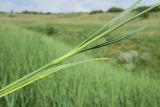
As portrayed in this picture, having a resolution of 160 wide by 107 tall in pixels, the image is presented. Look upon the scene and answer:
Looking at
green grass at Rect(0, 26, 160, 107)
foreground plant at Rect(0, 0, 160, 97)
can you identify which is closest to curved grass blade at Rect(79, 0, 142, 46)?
foreground plant at Rect(0, 0, 160, 97)

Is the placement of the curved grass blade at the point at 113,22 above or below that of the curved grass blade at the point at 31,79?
above

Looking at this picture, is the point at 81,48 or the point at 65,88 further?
the point at 65,88

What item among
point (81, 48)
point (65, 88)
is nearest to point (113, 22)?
point (81, 48)

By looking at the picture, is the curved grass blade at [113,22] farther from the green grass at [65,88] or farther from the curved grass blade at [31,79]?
the green grass at [65,88]

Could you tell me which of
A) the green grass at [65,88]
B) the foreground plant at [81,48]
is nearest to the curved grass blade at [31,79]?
the foreground plant at [81,48]

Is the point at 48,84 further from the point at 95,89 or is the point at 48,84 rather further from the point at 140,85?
the point at 140,85

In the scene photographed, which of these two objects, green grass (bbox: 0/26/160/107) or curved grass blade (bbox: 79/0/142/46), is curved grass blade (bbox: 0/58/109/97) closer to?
curved grass blade (bbox: 79/0/142/46)

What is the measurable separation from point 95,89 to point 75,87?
0.71ft

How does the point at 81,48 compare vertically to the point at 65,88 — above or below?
above

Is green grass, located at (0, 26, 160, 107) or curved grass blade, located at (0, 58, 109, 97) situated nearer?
curved grass blade, located at (0, 58, 109, 97)

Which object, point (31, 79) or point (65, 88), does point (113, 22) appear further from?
point (65, 88)

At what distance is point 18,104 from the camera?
5.83 ft

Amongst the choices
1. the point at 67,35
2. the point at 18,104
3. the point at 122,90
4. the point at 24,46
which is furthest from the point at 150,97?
the point at 67,35

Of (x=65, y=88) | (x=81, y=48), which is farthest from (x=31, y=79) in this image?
(x=65, y=88)
